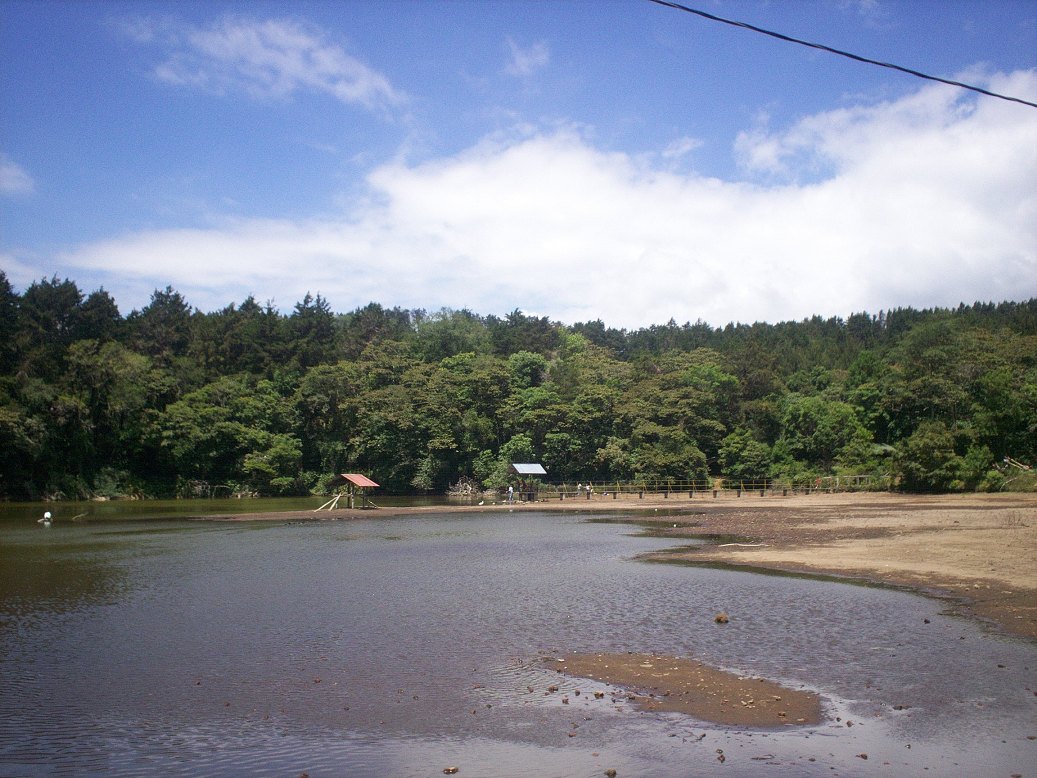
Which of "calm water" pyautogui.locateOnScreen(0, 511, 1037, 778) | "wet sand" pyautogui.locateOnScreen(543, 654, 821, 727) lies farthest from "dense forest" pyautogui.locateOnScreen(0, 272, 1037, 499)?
"wet sand" pyautogui.locateOnScreen(543, 654, 821, 727)

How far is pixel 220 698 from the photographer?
40.4 feet

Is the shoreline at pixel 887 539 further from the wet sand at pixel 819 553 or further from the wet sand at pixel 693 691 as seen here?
the wet sand at pixel 693 691

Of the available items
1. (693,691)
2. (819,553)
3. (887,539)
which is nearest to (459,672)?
(693,691)

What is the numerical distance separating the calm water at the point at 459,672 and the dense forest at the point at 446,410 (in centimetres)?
4564

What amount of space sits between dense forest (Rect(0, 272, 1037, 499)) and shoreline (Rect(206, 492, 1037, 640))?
1424 cm

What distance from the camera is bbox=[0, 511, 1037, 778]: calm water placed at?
973 cm

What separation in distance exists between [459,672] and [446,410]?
69.2 metres

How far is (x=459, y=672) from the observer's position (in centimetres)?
1356

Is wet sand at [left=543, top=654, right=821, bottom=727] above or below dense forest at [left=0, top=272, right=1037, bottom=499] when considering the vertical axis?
Answer: below

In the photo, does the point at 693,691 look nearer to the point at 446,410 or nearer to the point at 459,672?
the point at 459,672

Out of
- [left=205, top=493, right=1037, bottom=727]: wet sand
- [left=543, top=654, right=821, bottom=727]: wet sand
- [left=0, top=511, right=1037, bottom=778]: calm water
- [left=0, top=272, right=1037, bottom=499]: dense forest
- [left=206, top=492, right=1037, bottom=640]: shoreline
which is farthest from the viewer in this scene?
[left=0, top=272, right=1037, bottom=499]: dense forest

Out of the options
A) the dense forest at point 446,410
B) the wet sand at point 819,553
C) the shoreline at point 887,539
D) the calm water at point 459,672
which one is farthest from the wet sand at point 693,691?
the dense forest at point 446,410

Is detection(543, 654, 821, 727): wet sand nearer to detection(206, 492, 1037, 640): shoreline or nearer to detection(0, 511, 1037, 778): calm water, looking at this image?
detection(0, 511, 1037, 778): calm water

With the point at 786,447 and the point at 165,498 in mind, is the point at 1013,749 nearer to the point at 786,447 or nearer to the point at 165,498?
the point at 786,447
